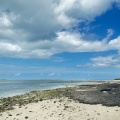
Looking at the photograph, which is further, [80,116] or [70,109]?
[70,109]

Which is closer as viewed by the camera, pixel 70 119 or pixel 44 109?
pixel 70 119

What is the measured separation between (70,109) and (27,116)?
17.5 feet

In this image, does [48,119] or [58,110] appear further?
[58,110]

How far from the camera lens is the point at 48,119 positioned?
2206 cm

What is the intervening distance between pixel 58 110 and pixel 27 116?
3.94 meters

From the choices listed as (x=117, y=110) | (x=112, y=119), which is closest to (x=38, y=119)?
(x=112, y=119)

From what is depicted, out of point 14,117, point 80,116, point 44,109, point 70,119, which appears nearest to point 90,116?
point 80,116

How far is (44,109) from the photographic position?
26641 millimetres

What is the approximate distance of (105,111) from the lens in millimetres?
A: 26031

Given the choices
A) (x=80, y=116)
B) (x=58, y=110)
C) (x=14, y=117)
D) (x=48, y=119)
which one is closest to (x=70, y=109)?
(x=58, y=110)

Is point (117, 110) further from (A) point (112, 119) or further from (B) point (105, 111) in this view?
(A) point (112, 119)

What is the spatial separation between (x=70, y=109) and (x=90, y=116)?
3.58 metres

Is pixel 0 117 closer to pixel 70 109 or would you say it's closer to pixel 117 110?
pixel 70 109

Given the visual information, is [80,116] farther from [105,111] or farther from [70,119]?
[105,111]
